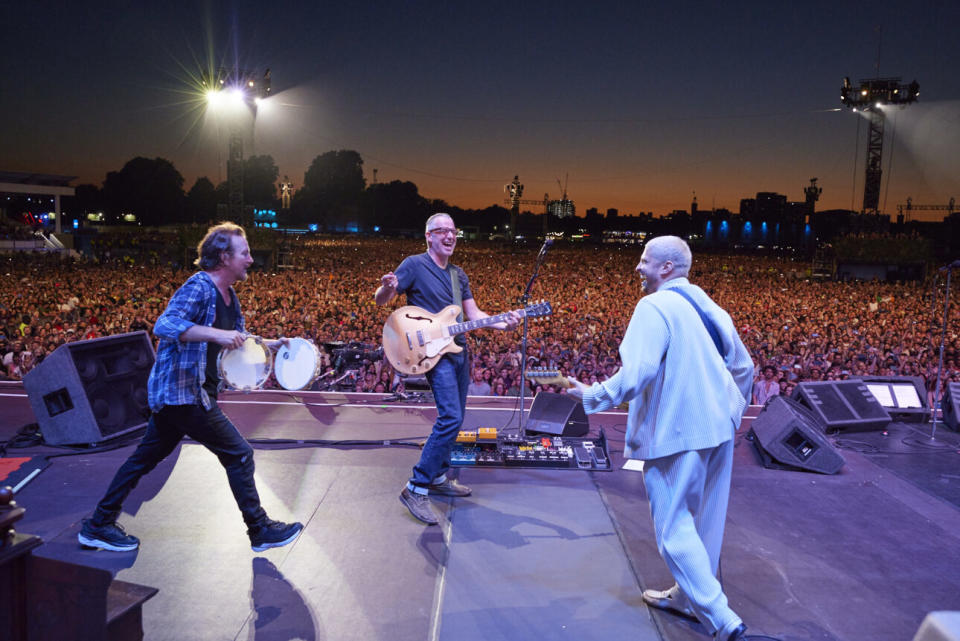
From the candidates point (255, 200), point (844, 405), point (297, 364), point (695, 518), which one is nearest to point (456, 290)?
point (297, 364)

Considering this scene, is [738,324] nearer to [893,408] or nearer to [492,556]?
[893,408]

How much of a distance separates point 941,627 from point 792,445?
13.1ft

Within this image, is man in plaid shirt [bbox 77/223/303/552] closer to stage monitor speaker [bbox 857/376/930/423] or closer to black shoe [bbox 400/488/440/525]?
black shoe [bbox 400/488/440/525]

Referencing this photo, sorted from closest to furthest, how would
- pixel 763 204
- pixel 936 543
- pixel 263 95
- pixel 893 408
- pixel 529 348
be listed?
pixel 936 543 < pixel 893 408 < pixel 529 348 < pixel 263 95 < pixel 763 204

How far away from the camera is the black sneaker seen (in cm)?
296

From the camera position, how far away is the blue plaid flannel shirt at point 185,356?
2.70m

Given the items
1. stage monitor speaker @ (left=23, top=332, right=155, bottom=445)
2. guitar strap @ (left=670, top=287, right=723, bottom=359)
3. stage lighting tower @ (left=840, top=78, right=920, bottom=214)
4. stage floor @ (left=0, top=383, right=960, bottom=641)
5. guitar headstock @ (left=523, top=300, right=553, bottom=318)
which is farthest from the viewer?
stage lighting tower @ (left=840, top=78, right=920, bottom=214)

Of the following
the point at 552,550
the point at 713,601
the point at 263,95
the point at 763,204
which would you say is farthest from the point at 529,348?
the point at 763,204

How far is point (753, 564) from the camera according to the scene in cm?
303

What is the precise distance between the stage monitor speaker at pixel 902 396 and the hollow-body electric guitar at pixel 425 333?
4.21 metres

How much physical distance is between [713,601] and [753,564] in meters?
0.92

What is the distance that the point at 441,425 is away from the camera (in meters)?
3.40

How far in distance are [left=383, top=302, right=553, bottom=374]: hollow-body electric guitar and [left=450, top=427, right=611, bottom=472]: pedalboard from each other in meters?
1.17

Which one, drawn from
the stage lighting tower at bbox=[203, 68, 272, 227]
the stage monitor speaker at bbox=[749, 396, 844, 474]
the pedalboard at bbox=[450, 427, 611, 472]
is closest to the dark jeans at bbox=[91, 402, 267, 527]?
the pedalboard at bbox=[450, 427, 611, 472]
